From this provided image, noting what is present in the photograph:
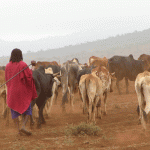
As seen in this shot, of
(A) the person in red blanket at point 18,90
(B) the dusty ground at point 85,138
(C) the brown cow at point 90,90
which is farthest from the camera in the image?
(C) the brown cow at point 90,90

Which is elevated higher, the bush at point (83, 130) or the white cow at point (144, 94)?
the white cow at point (144, 94)

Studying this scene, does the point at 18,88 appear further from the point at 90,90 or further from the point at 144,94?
the point at 144,94

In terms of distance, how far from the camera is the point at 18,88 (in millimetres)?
7129

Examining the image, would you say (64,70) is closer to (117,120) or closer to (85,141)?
(117,120)

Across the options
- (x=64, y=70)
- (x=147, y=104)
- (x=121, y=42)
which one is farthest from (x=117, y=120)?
(x=121, y=42)

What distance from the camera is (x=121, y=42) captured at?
2958 inches

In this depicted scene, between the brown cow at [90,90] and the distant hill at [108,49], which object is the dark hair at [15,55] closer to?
the brown cow at [90,90]

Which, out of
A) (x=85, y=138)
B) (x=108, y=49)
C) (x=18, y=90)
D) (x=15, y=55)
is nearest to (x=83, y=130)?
(x=85, y=138)

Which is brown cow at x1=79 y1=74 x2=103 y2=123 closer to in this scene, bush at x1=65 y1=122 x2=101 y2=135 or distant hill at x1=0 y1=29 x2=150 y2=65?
bush at x1=65 y1=122 x2=101 y2=135

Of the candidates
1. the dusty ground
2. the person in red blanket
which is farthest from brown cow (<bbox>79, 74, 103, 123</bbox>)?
the person in red blanket

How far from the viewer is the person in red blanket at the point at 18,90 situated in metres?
7.09

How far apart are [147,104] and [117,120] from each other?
102 inches

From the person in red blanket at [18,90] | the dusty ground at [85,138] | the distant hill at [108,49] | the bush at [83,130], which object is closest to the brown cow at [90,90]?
the dusty ground at [85,138]

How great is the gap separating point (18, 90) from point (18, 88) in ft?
0.16
